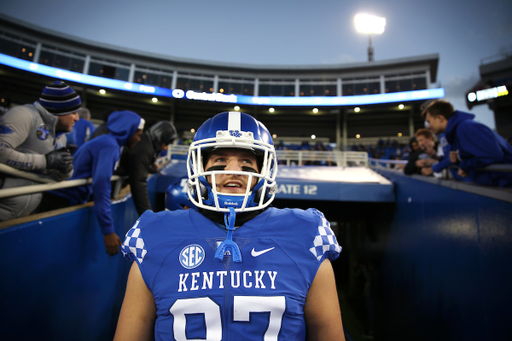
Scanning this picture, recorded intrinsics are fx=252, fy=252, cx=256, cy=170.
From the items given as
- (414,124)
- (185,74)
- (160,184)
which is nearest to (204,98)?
(185,74)

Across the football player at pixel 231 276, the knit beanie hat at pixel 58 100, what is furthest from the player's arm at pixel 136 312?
the knit beanie hat at pixel 58 100

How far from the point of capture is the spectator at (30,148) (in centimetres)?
161

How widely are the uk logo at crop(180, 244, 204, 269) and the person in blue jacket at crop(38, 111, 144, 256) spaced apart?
1.48 metres

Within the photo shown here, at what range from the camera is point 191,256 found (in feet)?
3.37

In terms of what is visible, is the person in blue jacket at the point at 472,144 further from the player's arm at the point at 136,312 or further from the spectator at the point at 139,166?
the spectator at the point at 139,166

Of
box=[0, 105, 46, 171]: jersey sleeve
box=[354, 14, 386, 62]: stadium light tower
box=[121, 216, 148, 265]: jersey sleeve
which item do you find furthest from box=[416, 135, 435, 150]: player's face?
box=[354, 14, 386, 62]: stadium light tower

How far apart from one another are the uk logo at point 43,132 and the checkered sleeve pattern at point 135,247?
1409 mm

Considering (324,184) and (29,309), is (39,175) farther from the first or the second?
(324,184)

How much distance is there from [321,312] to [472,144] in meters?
2.17

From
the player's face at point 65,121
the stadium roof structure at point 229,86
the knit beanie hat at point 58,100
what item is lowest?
the player's face at point 65,121

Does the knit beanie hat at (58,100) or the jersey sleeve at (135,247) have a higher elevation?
the knit beanie hat at (58,100)

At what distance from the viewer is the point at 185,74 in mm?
23438

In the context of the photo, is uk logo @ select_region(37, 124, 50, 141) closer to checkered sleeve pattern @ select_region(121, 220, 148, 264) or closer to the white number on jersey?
checkered sleeve pattern @ select_region(121, 220, 148, 264)

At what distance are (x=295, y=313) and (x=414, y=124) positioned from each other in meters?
26.3
